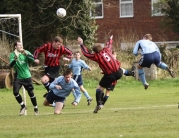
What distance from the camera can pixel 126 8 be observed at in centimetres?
4984

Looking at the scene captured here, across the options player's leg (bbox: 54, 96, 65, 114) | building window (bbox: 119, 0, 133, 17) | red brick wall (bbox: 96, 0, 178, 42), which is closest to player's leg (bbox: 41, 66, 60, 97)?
player's leg (bbox: 54, 96, 65, 114)

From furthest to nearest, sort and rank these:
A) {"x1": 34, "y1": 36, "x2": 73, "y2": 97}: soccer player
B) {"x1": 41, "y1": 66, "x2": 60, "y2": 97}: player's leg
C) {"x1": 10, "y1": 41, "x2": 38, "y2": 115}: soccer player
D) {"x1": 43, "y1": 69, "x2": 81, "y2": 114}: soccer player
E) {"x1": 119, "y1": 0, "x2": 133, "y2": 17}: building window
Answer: {"x1": 119, "y1": 0, "x2": 133, "y2": 17}: building window, {"x1": 41, "y1": 66, "x2": 60, "y2": 97}: player's leg, {"x1": 34, "y1": 36, "x2": 73, "y2": 97}: soccer player, {"x1": 43, "y1": 69, "x2": 81, "y2": 114}: soccer player, {"x1": 10, "y1": 41, "x2": 38, "y2": 115}: soccer player

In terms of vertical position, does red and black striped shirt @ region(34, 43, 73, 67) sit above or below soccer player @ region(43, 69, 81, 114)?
above

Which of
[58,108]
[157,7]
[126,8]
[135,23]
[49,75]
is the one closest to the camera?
[58,108]

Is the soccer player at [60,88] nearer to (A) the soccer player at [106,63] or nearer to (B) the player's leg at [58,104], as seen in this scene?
(B) the player's leg at [58,104]

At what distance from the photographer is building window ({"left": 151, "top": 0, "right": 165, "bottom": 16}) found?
4352 centimetres

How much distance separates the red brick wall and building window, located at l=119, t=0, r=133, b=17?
1.07 feet

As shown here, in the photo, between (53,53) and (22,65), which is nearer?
(22,65)

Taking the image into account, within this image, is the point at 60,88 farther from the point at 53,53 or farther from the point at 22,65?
the point at 53,53

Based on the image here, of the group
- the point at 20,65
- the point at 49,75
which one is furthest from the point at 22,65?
the point at 49,75

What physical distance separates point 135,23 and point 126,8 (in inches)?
57.1

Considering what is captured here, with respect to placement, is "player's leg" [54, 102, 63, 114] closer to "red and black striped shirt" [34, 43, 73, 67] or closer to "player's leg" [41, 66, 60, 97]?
"player's leg" [41, 66, 60, 97]

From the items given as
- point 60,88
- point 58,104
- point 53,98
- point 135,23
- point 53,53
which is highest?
point 135,23

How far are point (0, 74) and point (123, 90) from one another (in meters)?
6.20
